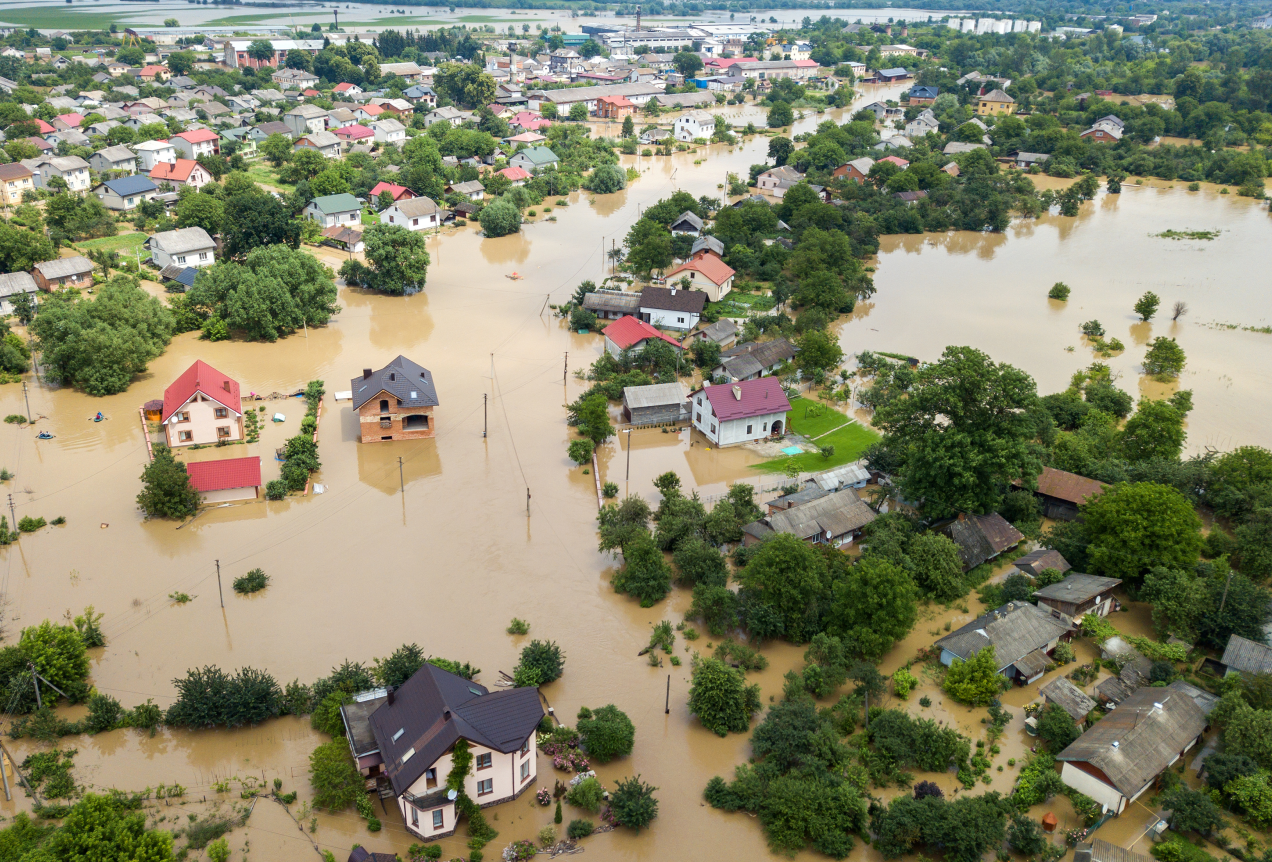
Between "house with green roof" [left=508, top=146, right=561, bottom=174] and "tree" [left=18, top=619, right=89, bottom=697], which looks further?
"house with green roof" [left=508, top=146, right=561, bottom=174]

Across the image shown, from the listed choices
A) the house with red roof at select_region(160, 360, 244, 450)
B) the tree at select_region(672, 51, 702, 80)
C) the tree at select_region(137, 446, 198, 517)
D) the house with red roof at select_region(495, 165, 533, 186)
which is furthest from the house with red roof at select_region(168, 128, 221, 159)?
the tree at select_region(672, 51, 702, 80)

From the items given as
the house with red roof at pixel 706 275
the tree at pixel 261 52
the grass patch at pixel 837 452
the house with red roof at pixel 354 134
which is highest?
the tree at pixel 261 52

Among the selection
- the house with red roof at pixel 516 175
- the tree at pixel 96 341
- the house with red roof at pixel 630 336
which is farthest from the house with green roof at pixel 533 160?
the tree at pixel 96 341

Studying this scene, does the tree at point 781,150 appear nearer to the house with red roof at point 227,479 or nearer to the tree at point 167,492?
the house with red roof at point 227,479

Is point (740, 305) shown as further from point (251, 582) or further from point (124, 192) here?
point (124, 192)

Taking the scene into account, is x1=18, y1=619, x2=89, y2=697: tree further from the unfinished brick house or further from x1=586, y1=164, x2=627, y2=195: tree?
x1=586, y1=164, x2=627, y2=195: tree
